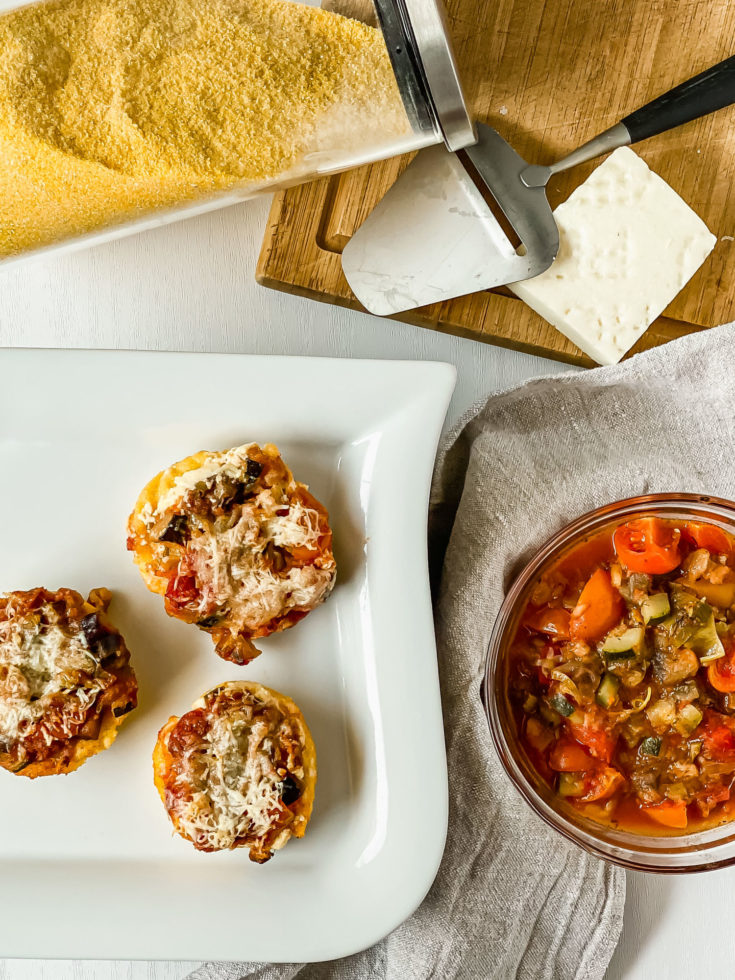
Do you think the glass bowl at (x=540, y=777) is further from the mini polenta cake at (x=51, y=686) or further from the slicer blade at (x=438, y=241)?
the mini polenta cake at (x=51, y=686)

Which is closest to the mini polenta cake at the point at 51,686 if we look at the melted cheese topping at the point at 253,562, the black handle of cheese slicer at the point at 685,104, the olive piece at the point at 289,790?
the melted cheese topping at the point at 253,562

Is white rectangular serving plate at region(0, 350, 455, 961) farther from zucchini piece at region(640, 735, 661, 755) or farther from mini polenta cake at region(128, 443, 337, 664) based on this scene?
zucchini piece at region(640, 735, 661, 755)

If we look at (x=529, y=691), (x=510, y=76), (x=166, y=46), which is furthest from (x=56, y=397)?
(x=510, y=76)

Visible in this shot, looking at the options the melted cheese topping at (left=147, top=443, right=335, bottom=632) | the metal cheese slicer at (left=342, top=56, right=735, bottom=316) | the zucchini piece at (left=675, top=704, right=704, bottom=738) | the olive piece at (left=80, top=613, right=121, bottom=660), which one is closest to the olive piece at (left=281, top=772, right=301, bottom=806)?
the melted cheese topping at (left=147, top=443, right=335, bottom=632)

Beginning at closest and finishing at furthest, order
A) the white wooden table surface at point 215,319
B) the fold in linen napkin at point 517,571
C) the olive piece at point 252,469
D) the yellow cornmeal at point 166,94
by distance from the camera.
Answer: the yellow cornmeal at point 166,94 → the olive piece at point 252,469 → the fold in linen napkin at point 517,571 → the white wooden table surface at point 215,319

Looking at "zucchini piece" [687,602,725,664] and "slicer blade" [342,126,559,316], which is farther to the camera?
"slicer blade" [342,126,559,316]

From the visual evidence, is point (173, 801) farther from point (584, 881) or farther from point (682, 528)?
point (682, 528)
